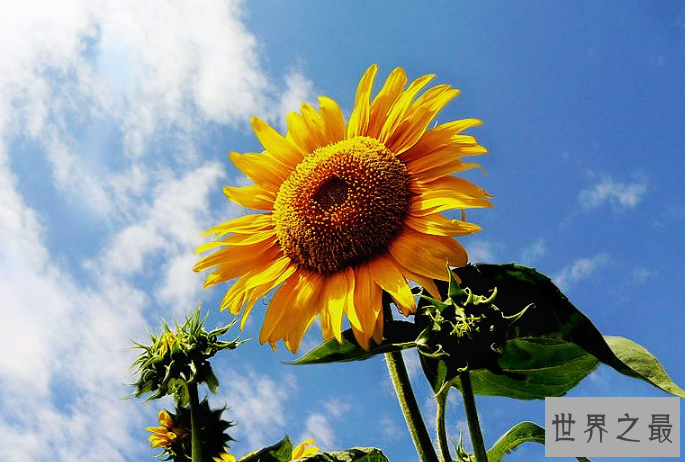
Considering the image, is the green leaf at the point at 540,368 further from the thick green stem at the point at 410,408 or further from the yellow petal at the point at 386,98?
the yellow petal at the point at 386,98

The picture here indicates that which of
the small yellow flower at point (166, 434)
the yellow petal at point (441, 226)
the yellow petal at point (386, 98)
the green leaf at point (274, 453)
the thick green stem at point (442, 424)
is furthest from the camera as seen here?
the small yellow flower at point (166, 434)

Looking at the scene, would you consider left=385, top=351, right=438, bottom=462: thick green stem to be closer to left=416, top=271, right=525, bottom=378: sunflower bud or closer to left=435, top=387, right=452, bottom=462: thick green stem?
left=435, top=387, right=452, bottom=462: thick green stem

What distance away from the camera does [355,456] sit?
9.41 feet

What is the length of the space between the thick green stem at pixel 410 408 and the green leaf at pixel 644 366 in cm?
76

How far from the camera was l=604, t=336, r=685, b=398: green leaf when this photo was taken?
2.19 meters

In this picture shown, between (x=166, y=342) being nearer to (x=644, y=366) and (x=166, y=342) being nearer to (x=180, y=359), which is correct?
(x=180, y=359)

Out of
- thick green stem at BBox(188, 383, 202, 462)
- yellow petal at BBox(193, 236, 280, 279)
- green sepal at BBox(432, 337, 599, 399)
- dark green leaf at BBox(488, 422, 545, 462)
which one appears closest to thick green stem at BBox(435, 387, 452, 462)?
green sepal at BBox(432, 337, 599, 399)

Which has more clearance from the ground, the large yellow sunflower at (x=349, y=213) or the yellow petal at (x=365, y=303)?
the large yellow sunflower at (x=349, y=213)

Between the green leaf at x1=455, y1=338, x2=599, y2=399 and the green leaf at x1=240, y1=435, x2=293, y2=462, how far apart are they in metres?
1.17

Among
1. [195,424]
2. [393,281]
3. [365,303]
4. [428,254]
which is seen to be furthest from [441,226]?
[195,424]

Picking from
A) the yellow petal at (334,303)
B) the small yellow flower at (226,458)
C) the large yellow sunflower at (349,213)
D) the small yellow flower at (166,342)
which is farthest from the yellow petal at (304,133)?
the small yellow flower at (226,458)

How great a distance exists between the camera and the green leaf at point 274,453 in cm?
337

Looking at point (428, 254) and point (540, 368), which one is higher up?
point (428, 254)

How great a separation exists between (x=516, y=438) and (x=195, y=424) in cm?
151
